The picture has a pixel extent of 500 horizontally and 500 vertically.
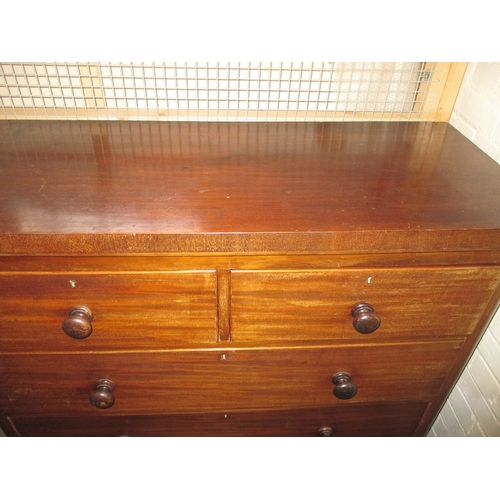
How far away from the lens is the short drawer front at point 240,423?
3.15 ft

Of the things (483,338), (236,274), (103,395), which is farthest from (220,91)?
(483,338)

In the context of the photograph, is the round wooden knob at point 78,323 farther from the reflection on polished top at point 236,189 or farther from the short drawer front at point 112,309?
the reflection on polished top at point 236,189

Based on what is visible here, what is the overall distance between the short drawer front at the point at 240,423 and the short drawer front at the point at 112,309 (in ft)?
0.88

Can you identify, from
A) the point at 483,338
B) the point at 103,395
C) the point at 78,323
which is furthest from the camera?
the point at 483,338

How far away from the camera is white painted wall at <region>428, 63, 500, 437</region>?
0.90 metres

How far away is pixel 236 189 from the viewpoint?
75cm

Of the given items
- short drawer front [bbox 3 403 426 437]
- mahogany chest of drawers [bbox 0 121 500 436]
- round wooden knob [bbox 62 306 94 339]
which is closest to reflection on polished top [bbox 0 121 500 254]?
mahogany chest of drawers [bbox 0 121 500 436]

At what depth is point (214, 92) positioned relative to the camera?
102 centimetres

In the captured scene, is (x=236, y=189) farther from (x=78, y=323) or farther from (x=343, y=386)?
(x=343, y=386)

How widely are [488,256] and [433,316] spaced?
15cm

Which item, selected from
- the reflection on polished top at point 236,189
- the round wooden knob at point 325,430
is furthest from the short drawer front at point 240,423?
the reflection on polished top at point 236,189

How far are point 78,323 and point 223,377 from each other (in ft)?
1.09

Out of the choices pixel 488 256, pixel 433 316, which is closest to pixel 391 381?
pixel 433 316
